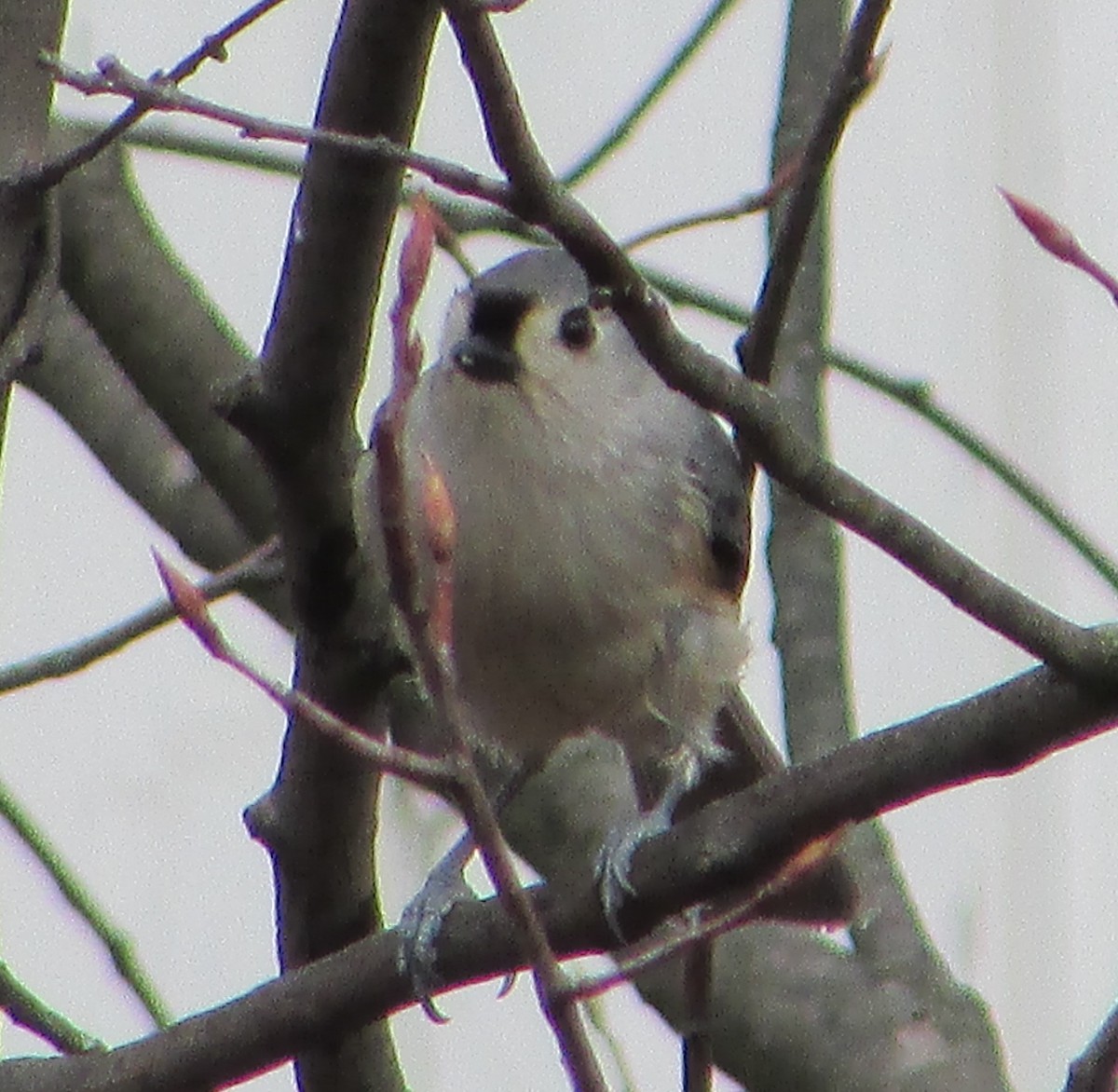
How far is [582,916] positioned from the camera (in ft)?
4.92

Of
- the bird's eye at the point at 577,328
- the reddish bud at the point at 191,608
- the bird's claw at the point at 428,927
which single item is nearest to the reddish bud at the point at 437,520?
the reddish bud at the point at 191,608

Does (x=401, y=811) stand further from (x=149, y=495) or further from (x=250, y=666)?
(x=250, y=666)

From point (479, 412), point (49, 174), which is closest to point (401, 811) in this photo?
point (479, 412)

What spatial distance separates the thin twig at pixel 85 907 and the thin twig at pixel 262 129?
1.00 meters

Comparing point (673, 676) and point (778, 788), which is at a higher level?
point (673, 676)

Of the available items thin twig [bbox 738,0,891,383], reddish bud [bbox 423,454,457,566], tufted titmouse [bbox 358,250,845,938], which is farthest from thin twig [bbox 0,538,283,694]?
reddish bud [bbox 423,454,457,566]

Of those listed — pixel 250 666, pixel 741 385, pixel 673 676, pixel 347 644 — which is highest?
pixel 673 676

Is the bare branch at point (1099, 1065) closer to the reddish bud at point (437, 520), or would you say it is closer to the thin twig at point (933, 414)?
the reddish bud at point (437, 520)

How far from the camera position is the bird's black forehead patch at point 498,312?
183cm

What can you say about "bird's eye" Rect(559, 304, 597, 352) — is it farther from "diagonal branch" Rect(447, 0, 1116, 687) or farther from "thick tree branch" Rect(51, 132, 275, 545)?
"diagonal branch" Rect(447, 0, 1116, 687)

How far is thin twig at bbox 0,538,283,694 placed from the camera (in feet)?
6.07

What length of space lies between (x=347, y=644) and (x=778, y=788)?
17.5 inches

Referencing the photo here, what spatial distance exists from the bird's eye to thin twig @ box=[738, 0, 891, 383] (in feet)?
1.34

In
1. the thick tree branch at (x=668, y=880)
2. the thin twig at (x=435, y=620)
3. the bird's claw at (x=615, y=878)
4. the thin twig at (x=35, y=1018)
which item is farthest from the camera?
the thin twig at (x=35, y=1018)
